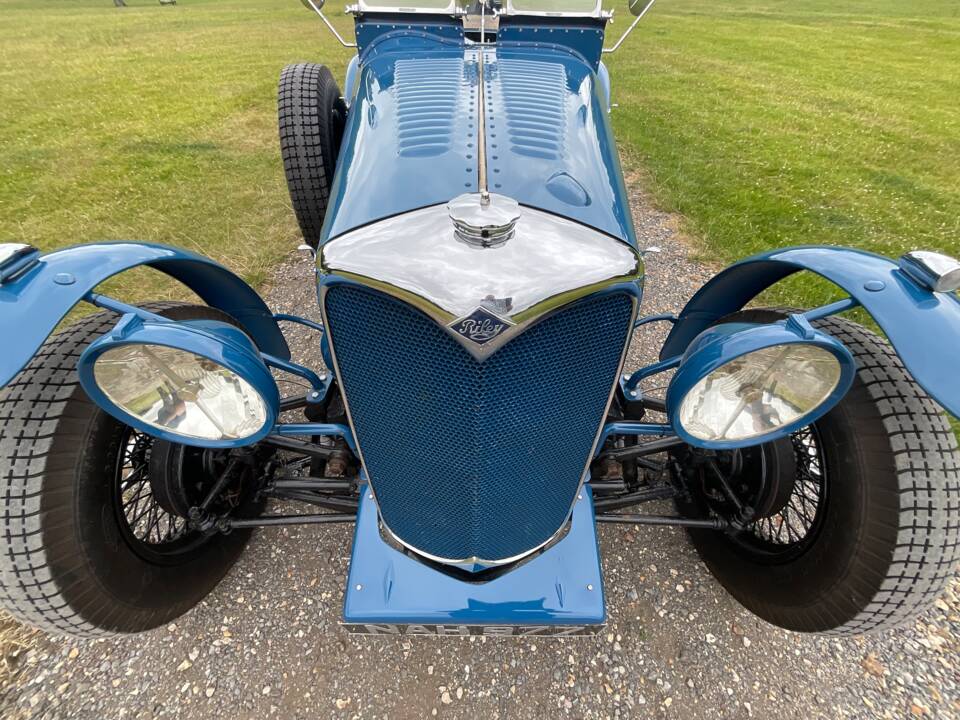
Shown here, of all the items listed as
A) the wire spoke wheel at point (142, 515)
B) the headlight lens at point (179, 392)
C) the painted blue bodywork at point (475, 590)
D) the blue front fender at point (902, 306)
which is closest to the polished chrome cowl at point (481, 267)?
the headlight lens at point (179, 392)

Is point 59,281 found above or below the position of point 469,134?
below

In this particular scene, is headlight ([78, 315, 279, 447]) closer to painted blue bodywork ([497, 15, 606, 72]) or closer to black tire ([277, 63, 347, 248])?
black tire ([277, 63, 347, 248])

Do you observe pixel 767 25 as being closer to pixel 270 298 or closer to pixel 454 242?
pixel 270 298

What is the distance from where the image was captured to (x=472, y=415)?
1345 millimetres

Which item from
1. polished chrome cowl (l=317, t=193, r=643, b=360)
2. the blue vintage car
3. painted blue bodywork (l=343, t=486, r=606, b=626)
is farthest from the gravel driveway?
polished chrome cowl (l=317, t=193, r=643, b=360)

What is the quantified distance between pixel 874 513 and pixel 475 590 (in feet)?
4.00

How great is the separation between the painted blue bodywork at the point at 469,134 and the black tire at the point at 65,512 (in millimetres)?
927

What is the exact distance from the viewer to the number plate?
1671 mm

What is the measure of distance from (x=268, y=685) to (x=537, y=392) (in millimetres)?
1509

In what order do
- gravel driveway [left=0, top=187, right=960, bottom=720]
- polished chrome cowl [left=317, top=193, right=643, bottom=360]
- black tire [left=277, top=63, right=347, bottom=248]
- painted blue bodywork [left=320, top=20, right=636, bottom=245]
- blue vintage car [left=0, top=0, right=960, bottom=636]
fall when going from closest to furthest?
1. polished chrome cowl [left=317, top=193, right=643, bottom=360]
2. blue vintage car [left=0, top=0, right=960, bottom=636]
3. painted blue bodywork [left=320, top=20, right=636, bottom=245]
4. gravel driveway [left=0, top=187, right=960, bottom=720]
5. black tire [left=277, top=63, right=347, bottom=248]

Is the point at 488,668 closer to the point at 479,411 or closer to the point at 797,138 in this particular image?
the point at 479,411

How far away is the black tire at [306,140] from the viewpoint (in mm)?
3271

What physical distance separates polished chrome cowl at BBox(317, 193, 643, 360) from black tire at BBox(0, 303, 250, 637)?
0.98 metres

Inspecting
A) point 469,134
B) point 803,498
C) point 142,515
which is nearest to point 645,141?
point 469,134
